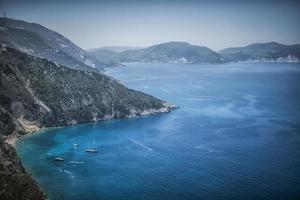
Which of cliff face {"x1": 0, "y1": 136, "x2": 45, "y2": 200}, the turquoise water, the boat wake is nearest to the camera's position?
cliff face {"x1": 0, "y1": 136, "x2": 45, "y2": 200}

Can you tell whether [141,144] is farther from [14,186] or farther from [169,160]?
[14,186]

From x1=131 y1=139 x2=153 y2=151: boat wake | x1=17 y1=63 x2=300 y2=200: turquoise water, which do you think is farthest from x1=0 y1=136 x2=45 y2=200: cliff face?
x1=131 y1=139 x2=153 y2=151: boat wake

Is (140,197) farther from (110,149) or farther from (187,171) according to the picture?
(110,149)

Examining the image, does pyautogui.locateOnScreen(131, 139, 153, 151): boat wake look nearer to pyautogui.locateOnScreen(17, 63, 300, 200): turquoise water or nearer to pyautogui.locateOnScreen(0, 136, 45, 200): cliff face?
pyautogui.locateOnScreen(17, 63, 300, 200): turquoise water

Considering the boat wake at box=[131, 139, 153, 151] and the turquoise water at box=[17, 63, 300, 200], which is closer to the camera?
the turquoise water at box=[17, 63, 300, 200]

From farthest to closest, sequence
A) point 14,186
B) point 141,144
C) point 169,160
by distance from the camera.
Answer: point 141,144 → point 169,160 → point 14,186

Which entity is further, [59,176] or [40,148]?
[40,148]

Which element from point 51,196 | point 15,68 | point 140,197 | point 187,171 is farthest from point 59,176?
point 15,68

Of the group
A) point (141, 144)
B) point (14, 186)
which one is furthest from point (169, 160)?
point (14, 186)

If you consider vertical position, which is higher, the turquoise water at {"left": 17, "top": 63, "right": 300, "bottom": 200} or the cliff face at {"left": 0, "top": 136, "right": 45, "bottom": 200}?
the cliff face at {"left": 0, "top": 136, "right": 45, "bottom": 200}

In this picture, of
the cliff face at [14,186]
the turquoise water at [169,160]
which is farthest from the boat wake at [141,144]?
the cliff face at [14,186]

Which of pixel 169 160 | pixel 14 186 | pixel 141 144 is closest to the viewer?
pixel 14 186
